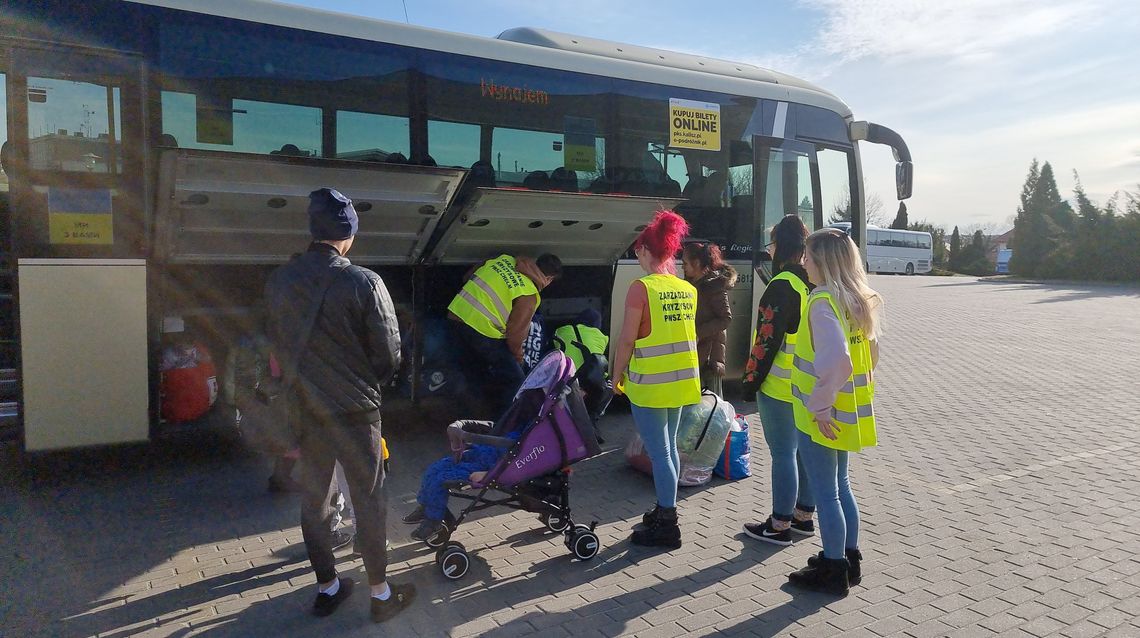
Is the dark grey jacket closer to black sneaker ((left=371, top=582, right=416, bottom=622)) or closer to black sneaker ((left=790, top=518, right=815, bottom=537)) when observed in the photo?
black sneaker ((left=371, top=582, right=416, bottom=622))

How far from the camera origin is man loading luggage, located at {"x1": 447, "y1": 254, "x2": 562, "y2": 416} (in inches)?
246

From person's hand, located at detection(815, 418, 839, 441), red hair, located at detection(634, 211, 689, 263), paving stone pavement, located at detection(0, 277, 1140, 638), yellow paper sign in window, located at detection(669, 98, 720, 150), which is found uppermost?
yellow paper sign in window, located at detection(669, 98, 720, 150)

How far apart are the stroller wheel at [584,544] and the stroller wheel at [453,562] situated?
63 centimetres

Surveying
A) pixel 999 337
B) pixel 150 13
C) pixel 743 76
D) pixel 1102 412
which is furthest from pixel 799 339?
pixel 999 337

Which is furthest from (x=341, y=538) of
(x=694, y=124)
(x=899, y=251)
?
(x=899, y=251)

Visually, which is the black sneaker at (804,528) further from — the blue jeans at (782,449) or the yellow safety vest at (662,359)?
the yellow safety vest at (662,359)

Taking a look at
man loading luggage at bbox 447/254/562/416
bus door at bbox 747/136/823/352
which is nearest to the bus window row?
bus door at bbox 747/136/823/352

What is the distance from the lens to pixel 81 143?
535 cm

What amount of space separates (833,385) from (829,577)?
1.07 meters

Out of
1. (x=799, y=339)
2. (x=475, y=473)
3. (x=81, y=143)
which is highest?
(x=81, y=143)

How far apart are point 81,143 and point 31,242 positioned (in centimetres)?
77

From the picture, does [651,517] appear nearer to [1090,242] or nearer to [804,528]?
[804,528]

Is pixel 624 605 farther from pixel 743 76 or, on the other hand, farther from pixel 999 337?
pixel 999 337

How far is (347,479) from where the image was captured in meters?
3.69
